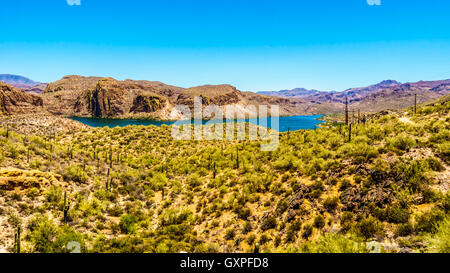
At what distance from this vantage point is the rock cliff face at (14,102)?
145812 millimetres

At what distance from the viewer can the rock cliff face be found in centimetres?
14581

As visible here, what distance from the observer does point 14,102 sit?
15638cm

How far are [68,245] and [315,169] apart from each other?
1371cm

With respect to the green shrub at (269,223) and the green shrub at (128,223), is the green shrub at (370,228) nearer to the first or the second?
the green shrub at (269,223)

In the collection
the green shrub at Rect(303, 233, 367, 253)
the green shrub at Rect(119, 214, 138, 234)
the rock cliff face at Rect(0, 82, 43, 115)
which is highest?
the rock cliff face at Rect(0, 82, 43, 115)

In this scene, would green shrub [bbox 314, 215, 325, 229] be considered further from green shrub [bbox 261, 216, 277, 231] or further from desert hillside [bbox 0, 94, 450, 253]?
green shrub [bbox 261, 216, 277, 231]

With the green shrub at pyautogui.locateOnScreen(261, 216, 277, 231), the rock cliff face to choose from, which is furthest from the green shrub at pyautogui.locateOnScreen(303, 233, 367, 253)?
the rock cliff face

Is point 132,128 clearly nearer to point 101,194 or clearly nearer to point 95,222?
point 101,194

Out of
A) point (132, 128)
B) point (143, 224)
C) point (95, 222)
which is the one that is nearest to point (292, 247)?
point (143, 224)

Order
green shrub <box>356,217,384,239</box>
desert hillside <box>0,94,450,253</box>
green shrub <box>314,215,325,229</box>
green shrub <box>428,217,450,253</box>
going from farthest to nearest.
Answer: green shrub <box>314,215,325,229</box>
desert hillside <box>0,94,450,253</box>
green shrub <box>356,217,384,239</box>
green shrub <box>428,217,450,253</box>

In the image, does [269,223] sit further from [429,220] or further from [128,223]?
[128,223]

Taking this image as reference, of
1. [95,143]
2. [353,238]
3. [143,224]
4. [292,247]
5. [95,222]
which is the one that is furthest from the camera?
[95,143]

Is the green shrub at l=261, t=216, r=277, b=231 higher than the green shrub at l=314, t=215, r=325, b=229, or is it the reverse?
the green shrub at l=314, t=215, r=325, b=229

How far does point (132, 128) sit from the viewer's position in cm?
3731
